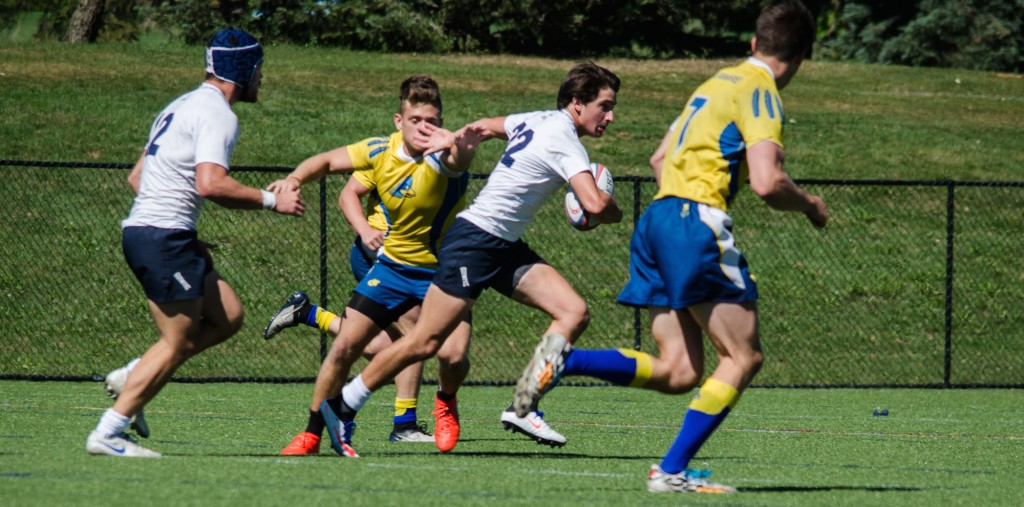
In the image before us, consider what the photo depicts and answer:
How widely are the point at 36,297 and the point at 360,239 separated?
7.70 metres

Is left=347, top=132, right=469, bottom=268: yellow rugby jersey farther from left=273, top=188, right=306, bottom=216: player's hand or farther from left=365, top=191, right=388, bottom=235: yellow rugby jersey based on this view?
left=273, top=188, right=306, bottom=216: player's hand

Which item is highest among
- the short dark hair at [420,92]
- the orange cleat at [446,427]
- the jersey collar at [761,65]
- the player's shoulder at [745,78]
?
the jersey collar at [761,65]

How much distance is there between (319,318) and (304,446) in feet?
7.88

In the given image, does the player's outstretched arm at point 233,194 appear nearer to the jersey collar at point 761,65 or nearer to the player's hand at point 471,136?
the player's hand at point 471,136

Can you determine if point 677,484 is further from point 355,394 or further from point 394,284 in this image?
point 394,284

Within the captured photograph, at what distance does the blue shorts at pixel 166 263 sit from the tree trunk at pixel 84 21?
1009 inches

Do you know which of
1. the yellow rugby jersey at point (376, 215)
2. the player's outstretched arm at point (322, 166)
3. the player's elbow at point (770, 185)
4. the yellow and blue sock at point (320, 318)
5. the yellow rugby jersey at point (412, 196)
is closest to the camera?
the player's elbow at point (770, 185)

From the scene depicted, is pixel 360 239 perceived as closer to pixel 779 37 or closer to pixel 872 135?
pixel 779 37

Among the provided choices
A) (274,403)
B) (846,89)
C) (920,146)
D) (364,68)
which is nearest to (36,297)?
(274,403)

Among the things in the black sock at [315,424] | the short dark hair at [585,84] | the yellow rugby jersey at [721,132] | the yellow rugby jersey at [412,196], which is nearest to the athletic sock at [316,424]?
the black sock at [315,424]

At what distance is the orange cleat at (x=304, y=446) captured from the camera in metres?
6.54

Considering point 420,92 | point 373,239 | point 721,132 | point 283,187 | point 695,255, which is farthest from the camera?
point 373,239

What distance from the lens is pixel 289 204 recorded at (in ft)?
19.1

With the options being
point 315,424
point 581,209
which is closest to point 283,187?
point 315,424
